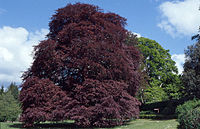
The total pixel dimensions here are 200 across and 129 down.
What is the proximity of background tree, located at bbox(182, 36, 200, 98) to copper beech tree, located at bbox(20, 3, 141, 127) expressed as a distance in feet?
22.6

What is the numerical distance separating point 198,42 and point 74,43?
14.3 metres

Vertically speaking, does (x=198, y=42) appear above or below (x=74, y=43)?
above

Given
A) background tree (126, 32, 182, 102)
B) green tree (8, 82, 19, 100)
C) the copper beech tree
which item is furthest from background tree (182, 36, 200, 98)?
green tree (8, 82, 19, 100)

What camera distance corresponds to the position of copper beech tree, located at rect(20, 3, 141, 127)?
1494 centimetres

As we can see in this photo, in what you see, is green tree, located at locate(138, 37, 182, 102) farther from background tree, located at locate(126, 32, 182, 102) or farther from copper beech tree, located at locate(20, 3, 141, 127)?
copper beech tree, located at locate(20, 3, 141, 127)

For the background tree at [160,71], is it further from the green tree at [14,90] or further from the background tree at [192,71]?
the green tree at [14,90]

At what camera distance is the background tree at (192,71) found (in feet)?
68.5

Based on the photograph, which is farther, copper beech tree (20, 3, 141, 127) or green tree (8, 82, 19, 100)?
green tree (8, 82, 19, 100)

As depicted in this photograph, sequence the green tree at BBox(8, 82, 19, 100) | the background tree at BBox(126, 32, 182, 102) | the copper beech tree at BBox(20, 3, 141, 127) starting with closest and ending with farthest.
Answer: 1. the copper beech tree at BBox(20, 3, 141, 127)
2. the background tree at BBox(126, 32, 182, 102)
3. the green tree at BBox(8, 82, 19, 100)

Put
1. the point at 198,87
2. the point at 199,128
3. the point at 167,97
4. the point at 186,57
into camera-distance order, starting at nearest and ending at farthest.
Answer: the point at 199,128
the point at 198,87
the point at 186,57
the point at 167,97

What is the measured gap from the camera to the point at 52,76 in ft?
57.2

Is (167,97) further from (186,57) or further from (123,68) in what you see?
(123,68)

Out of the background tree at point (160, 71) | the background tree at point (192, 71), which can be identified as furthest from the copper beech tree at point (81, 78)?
the background tree at point (160, 71)

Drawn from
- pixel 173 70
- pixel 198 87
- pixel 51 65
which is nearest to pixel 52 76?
pixel 51 65
